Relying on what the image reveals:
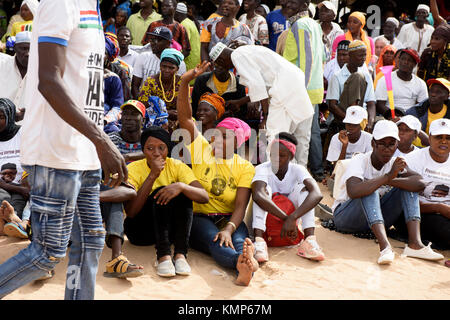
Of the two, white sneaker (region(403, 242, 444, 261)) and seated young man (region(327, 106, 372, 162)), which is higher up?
seated young man (region(327, 106, 372, 162))

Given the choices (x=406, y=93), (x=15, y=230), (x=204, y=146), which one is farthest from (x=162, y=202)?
(x=406, y=93)

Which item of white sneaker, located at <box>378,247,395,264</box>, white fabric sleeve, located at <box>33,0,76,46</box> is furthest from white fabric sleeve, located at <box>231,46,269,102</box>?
white fabric sleeve, located at <box>33,0,76,46</box>

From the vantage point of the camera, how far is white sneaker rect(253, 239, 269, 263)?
15.8 feet

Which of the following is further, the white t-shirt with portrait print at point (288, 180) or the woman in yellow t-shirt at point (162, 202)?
the white t-shirt with portrait print at point (288, 180)

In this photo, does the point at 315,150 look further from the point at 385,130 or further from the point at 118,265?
the point at 118,265

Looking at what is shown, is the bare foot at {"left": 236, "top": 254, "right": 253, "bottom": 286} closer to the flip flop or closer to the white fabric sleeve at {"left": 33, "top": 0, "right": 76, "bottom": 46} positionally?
the flip flop

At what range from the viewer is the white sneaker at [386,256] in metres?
4.93

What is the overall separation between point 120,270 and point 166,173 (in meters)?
1.05

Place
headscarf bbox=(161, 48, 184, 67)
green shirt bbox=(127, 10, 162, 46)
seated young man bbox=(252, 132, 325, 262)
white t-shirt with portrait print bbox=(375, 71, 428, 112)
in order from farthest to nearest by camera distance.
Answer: green shirt bbox=(127, 10, 162, 46) → white t-shirt with portrait print bbox=(375, 71, 428, 112) → headscarf bbox=(161, 48, 184, 67) → seated young man bbox=(252, 132, 325, 262)

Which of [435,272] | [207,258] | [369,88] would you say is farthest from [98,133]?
[369,88]

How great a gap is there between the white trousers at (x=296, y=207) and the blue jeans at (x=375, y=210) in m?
0.49

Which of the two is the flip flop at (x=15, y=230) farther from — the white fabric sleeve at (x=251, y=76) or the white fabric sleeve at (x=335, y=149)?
the white fabric sleeve at (x=335, y=149)

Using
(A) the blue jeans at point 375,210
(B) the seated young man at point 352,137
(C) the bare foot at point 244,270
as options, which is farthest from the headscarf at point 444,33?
(C) the bare foot at point 244,270

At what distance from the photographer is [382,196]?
570 centimetres
